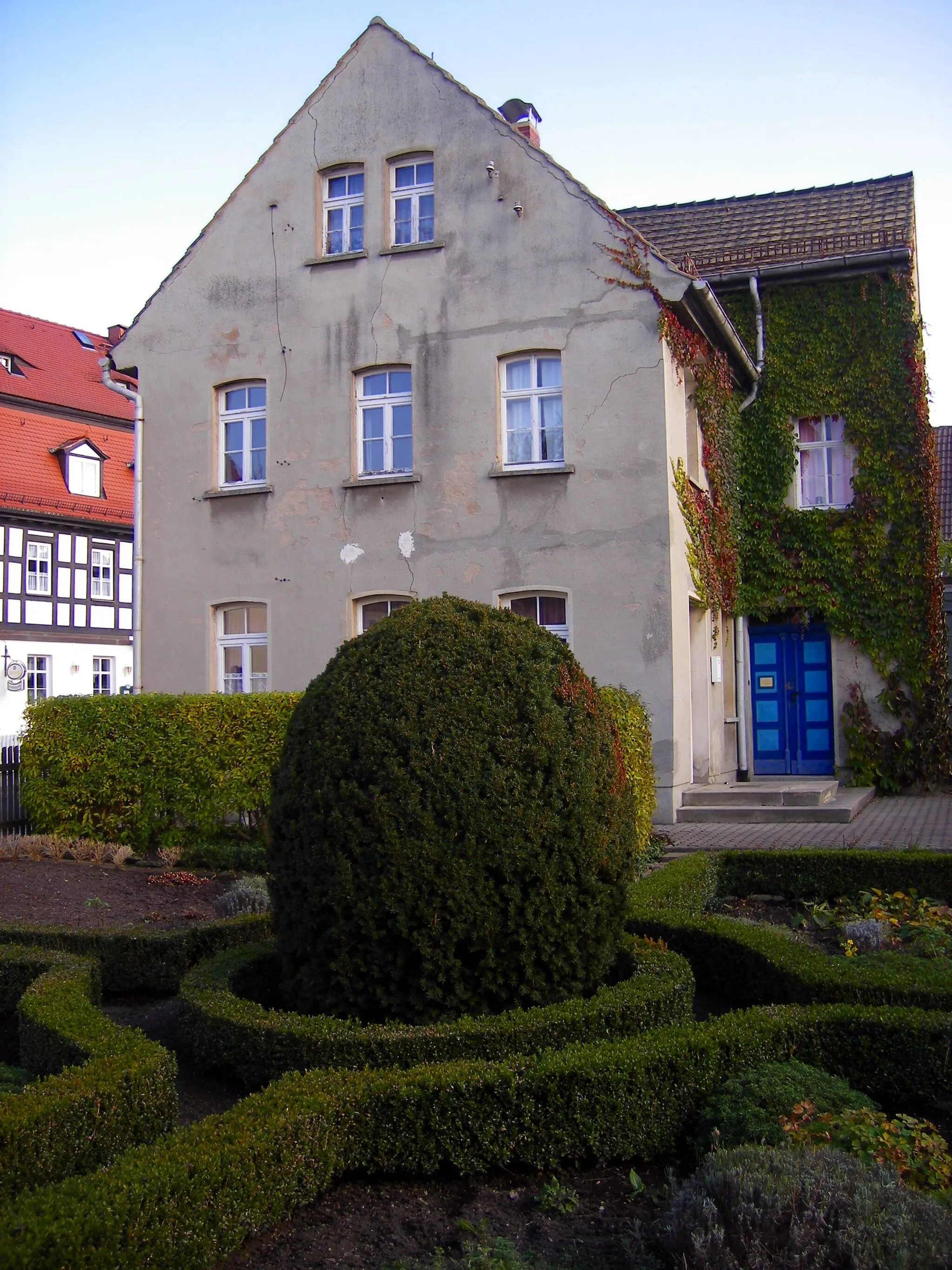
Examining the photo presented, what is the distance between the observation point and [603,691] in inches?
498

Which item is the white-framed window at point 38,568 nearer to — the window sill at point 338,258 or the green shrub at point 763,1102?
the window sill at point 338,258

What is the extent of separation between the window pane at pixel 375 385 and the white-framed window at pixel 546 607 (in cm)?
335

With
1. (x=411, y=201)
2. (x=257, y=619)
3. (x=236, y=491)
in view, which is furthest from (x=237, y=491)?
(x=411, y=201)

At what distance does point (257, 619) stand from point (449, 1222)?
13934 millimetres

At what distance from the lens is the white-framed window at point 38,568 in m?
35.7

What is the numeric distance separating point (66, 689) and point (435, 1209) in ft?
115

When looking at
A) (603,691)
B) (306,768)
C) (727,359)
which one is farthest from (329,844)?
(727,359)

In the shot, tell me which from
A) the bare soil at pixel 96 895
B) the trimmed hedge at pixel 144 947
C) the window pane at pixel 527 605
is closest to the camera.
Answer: the trimmed hedge at pixel 144 947

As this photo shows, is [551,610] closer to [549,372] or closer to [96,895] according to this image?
[549,372]

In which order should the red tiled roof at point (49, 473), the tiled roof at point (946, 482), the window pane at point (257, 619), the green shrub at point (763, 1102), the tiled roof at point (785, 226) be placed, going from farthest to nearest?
the red tiled roof at point (49, 473)
the tiled roof at point (946, 482)
the tiled roof at point (785, 226)
the window pane at point (257, 619)
the green shrub at point (763, 1102)

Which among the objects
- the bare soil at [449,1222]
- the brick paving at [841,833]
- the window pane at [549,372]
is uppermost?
the window pane at [549,372]

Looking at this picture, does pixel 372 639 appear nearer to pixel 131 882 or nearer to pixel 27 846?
pixel 131 882

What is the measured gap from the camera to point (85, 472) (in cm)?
3831

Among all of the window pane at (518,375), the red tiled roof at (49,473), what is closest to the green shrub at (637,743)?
the window pane at (518,375)
